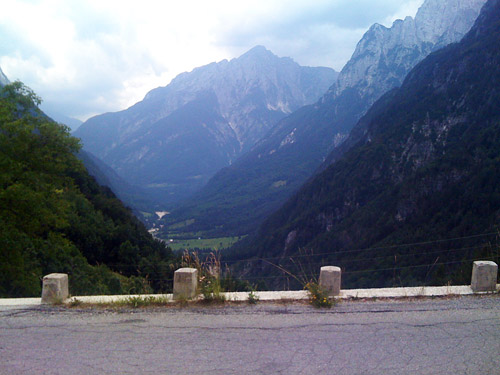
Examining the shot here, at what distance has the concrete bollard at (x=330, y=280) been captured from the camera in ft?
22.3

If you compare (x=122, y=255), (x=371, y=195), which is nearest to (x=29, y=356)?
(x=122, y=255)

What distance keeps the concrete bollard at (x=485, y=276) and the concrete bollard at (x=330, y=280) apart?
2432 millimetres

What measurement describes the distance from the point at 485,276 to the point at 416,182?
346ft

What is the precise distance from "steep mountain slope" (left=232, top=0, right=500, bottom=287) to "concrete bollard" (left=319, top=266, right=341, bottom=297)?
5285 cm

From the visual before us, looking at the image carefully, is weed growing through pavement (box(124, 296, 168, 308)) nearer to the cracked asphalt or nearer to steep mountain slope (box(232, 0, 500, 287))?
the cracked asphalt

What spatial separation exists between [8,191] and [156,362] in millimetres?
11607

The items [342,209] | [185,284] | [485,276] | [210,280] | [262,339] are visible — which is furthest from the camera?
[342,209]

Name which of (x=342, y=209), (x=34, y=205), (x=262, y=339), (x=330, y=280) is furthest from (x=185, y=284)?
(x=342, y=209)

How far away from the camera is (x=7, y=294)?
40.4 ft

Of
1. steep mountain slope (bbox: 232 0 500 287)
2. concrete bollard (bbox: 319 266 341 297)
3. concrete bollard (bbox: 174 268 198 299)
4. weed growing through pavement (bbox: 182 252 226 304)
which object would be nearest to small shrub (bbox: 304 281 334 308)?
concrete bollard (bbox: 319 266 341 297)

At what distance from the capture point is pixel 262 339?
546 centimetres

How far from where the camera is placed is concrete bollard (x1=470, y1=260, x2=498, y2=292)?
6.74m

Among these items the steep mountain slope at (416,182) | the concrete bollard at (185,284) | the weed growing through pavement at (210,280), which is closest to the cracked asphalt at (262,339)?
the weed growing through pavement at (210,280)

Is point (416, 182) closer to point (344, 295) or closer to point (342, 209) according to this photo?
point (342, 209)
